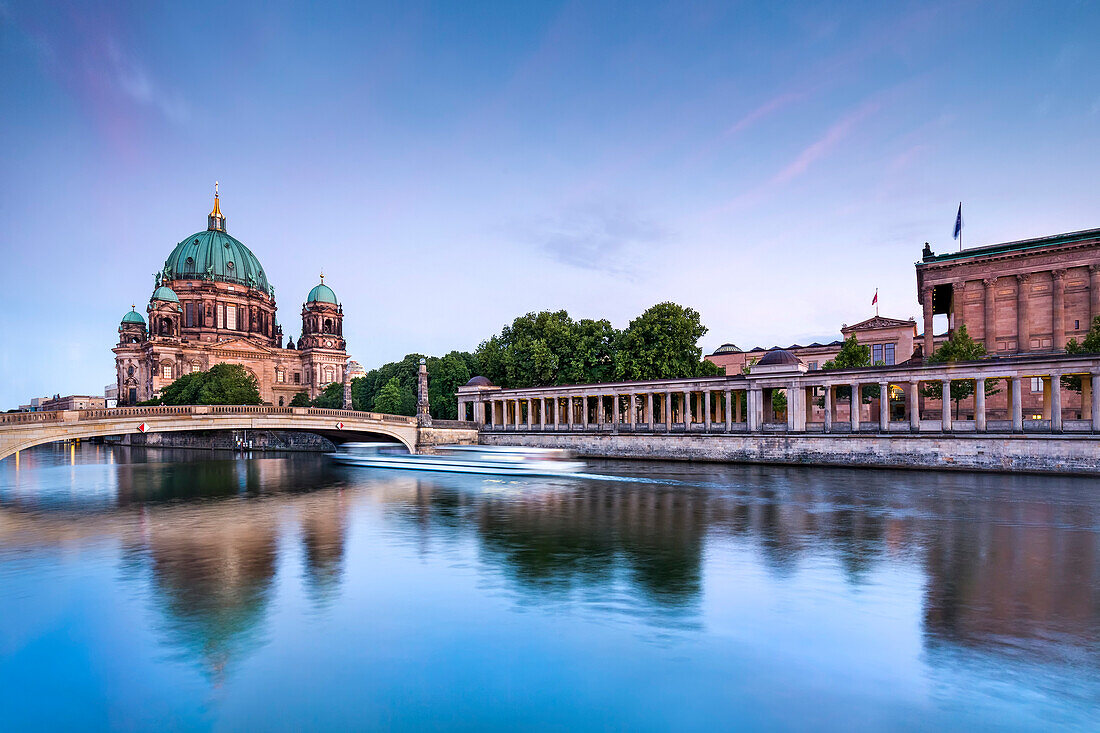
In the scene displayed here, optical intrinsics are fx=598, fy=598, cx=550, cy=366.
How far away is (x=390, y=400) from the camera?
78.8m

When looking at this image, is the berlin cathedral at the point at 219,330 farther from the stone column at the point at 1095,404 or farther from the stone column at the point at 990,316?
the stone column at the point at 1095,404

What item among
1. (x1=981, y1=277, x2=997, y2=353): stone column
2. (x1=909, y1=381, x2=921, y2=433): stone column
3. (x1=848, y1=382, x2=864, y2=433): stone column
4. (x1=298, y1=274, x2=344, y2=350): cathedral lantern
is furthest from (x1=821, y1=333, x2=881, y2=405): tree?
(x1=298, y1=274, x2=344, y2=350): cathedral lantern

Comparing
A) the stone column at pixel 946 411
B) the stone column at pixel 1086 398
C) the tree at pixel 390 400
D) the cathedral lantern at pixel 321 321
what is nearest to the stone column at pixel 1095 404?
the stone column at pixel 1086 398

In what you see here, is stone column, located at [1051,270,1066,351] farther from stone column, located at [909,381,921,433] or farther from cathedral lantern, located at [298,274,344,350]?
cathedral lantern, located at [298,274,344,350]

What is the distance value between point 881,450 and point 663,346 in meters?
24.7

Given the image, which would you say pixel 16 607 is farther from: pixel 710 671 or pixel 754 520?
pixel 754 520

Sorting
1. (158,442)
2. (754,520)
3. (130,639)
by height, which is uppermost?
(130,639)

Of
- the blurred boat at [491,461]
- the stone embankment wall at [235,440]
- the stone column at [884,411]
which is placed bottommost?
the stone embankment wall at [235,440]

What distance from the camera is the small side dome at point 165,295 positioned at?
113625 millimetres

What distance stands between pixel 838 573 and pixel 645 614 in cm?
623

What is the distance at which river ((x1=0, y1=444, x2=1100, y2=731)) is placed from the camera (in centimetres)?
893

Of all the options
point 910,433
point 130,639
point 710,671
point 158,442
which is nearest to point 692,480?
point 910,433

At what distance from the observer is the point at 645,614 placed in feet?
41.4

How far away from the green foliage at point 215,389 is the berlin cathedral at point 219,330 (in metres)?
14.0
